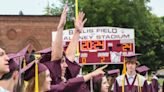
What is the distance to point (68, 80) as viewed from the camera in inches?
260

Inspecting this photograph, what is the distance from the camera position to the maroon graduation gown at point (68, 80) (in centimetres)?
641

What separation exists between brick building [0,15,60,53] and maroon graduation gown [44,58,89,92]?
127 ft

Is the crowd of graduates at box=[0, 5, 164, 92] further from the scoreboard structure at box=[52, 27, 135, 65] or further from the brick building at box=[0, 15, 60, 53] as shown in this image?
the brick building at box=[0, 15, 60, 53]

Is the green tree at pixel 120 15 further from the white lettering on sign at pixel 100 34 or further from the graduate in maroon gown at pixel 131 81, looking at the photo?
the graduate in maroon gown at pixel 131 81

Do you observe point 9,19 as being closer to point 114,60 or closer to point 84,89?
point 114,60

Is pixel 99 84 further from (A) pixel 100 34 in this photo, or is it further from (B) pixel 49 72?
→ (A) pixel 100 34

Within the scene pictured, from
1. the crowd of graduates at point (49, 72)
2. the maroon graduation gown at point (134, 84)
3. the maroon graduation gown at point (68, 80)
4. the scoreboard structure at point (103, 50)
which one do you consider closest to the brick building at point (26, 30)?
the scoreboard structure at point (103, 50)

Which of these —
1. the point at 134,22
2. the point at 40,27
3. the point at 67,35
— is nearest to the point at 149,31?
the point at 134,22

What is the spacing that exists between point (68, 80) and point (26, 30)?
39.9m

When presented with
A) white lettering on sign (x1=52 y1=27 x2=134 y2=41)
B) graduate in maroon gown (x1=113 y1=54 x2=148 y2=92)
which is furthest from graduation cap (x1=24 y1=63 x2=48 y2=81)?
white lettering on sign (x1=52 y1=27 x2=134 y2=41)

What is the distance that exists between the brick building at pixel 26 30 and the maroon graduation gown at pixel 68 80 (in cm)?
3871

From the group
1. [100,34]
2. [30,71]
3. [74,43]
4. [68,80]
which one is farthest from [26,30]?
[30,71]

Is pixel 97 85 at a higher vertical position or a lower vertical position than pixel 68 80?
lower

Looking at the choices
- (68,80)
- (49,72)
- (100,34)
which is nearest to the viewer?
(49,72)
